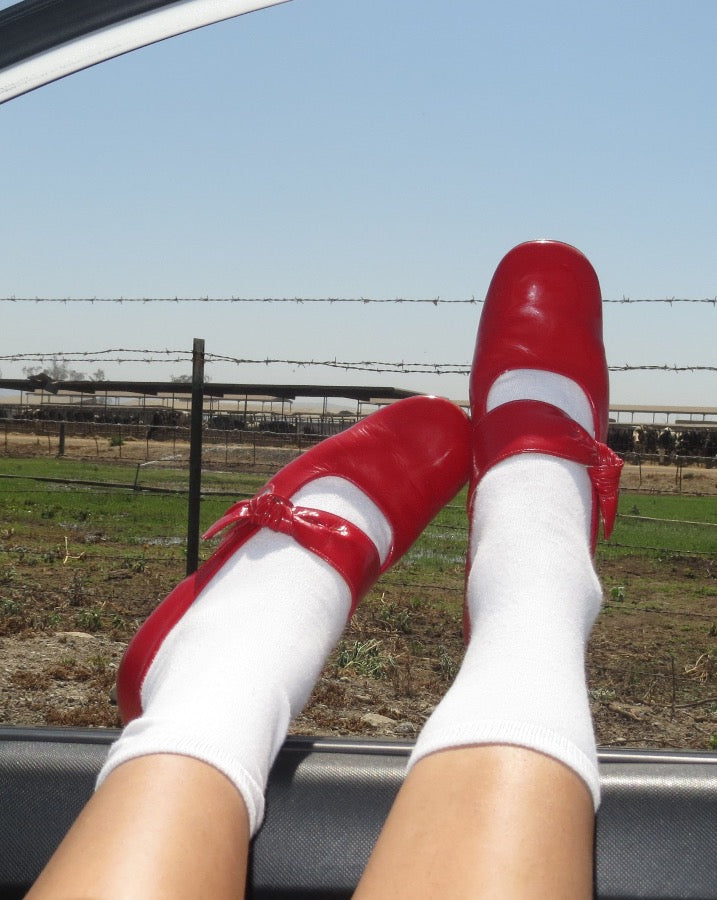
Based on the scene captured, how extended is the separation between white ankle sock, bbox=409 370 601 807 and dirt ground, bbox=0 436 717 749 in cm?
83

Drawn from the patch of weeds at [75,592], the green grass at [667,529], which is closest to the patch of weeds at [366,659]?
the patch of weeds at [75,592]

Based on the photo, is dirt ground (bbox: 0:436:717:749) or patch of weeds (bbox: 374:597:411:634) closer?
dirt ground (bbox: 0:436:717:749)

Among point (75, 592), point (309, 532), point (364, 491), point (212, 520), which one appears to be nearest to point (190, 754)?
point (309, 532)

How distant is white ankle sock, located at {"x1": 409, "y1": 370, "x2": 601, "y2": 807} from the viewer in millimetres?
931

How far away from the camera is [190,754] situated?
0.92m

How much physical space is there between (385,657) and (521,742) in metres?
1.89

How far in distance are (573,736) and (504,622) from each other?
0.94 ft

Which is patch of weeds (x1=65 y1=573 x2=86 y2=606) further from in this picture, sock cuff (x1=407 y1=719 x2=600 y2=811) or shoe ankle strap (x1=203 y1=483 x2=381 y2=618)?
sock cuff (x1=407 y1=719 x2=600 y2=811)

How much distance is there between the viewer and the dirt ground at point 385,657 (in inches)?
89.0

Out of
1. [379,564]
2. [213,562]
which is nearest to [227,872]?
[213,562]

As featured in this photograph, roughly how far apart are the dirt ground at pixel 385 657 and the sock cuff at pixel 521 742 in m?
1.30

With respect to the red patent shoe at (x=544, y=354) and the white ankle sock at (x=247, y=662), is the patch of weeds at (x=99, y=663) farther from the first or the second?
the red patent shoe at (x=544, y=354)

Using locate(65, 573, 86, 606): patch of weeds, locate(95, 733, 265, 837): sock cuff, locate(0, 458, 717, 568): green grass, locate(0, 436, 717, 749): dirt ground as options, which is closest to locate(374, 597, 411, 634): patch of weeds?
locate(0, 436, 717, 749): dirt ground

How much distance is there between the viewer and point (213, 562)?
1521 millimetres
